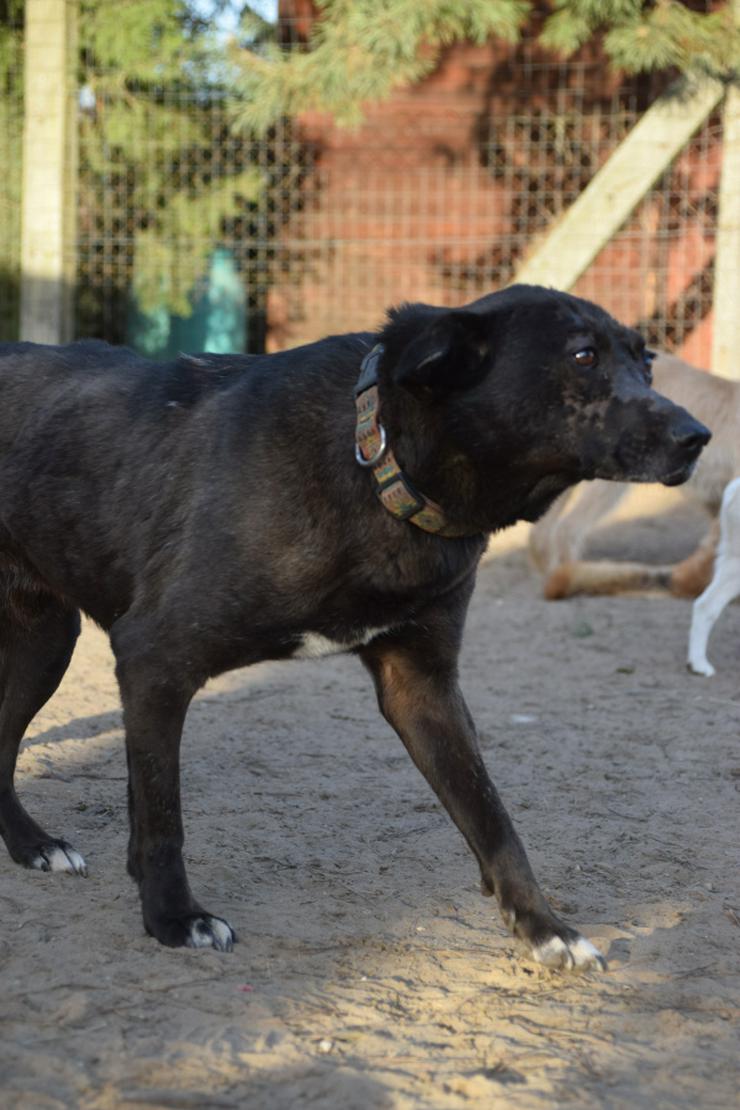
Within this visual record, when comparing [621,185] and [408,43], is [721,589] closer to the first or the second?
[621,185]

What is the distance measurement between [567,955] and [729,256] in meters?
6.06

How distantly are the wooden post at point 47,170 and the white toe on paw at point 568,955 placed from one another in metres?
6.55

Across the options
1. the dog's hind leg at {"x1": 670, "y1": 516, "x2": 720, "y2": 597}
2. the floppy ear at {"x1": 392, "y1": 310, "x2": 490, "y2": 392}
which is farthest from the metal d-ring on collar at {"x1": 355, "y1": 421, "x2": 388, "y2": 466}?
the dog's hind leg at {"x1": 670, "y1": 516, "x2": 720, "y2": 597}

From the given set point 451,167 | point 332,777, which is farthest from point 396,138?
point 332,777

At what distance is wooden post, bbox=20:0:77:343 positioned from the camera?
8.32 metres

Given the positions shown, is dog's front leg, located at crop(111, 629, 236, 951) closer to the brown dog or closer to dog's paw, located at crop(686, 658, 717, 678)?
dog's paw, located at crop(686, 658, 717, 678)

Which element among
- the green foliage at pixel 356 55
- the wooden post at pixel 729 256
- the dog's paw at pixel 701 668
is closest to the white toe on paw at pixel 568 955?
the dog's paw at pixel 701 668

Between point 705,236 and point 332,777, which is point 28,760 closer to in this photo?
point 332,777

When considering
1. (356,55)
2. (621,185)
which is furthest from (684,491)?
(356,55)

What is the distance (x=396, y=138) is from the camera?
36.3 feet

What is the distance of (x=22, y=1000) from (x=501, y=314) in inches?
62.2

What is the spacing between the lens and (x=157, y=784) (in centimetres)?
272

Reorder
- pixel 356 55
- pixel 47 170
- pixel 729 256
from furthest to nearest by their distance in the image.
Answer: pixel 47 170
pixel 356 55
pixel 729 256

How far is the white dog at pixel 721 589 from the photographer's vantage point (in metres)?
5.41
